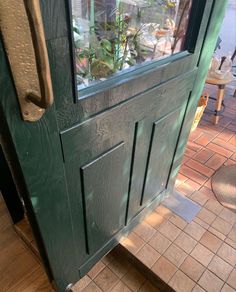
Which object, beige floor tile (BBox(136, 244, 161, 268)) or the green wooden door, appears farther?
beige floor tile (BBox(136, 244, 161, 268))

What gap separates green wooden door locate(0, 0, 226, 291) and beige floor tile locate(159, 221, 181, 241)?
0.69 ft

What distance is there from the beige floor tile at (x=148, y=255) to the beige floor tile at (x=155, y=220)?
0.15 m

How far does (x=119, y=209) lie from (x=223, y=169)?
1149 millimetres

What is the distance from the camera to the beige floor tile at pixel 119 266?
1416mm

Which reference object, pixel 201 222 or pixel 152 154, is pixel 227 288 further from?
pixel 152 154

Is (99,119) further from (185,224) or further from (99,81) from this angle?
(185,224)

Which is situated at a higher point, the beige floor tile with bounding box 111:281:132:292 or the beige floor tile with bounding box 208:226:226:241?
the beige floor tile with bounding box 208:226:226:241

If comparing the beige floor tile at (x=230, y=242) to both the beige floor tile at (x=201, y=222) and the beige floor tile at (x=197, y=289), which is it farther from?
the beige floor tile at (x=197, y=289)

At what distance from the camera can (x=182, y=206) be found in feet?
5.51

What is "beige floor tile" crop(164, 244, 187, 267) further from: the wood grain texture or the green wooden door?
the wood grain texture

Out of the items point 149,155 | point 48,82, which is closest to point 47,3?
point 48,82

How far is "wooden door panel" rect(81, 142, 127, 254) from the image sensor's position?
3.14 feet

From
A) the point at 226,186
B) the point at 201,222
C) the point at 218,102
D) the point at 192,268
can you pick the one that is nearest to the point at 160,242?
the point at 192,268

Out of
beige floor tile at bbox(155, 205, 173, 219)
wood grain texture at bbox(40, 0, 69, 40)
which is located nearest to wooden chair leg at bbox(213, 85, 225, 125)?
beige floor tile at bbox(155, 205, 173, 219)
